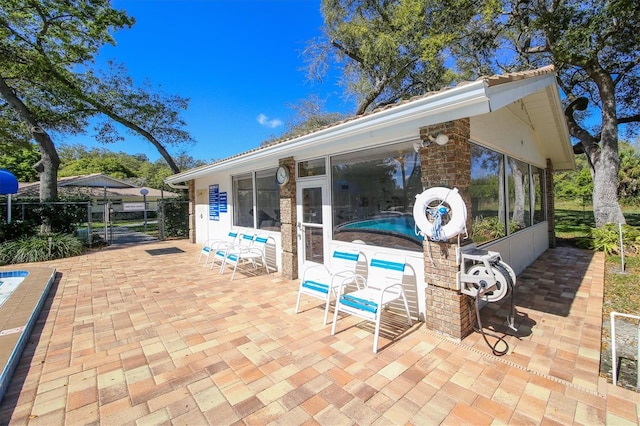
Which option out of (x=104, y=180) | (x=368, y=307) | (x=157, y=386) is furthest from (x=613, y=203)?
(x=104, y=180)

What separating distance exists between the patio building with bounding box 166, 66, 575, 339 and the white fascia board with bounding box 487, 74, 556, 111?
0.01 meters

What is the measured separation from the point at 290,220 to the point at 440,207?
3.55m

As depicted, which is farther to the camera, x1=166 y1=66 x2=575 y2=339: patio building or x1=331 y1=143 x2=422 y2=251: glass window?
x1=331 y1=143 x2=422 y2=251: glass window

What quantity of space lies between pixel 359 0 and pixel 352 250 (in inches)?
525

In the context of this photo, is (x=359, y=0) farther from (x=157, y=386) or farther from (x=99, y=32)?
(x=157, y=386)

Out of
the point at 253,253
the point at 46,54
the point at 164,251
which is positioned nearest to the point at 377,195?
the point at 253,253

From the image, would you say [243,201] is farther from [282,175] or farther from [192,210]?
[192,210]

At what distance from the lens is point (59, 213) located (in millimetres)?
11344

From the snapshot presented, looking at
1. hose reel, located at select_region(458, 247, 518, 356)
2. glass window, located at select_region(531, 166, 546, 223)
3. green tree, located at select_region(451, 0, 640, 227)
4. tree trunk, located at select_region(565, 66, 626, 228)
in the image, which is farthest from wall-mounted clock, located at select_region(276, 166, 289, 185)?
tree trunk, located at select_region(565, 66, 626, 228)

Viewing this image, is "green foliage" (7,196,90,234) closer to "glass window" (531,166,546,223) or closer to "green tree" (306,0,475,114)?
"green tree" (306,0,475,114)

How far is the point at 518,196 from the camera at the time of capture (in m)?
6.72

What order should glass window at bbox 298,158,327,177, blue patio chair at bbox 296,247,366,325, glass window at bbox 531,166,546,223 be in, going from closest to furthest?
blue patio chair at bbox 296,247,366,325, glass window at bbox 298,158,327,177, glass window at bbox 531,166,546,223

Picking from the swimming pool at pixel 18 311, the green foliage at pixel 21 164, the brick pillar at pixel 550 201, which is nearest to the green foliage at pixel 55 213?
the swimming pool at pixel 18 311

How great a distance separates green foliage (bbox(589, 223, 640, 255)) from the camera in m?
8.91
